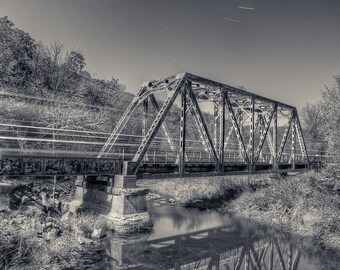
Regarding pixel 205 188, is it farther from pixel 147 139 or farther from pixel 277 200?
pixel 147 139

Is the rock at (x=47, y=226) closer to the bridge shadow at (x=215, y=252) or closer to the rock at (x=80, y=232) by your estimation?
the rock at (x=80, y=232)

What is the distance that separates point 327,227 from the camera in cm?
1655

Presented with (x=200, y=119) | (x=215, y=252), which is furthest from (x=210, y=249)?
(x=200, y=119)

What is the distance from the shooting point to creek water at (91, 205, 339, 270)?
12461mm

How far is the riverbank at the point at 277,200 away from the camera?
17219mm

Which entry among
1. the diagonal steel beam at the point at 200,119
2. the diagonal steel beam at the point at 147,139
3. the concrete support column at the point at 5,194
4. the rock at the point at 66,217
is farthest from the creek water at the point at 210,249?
the concrete support column at the point at 5,194

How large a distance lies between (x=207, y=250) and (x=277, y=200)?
31.3 ft

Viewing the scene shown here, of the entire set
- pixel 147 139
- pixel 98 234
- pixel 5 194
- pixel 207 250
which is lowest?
pixel 207 250

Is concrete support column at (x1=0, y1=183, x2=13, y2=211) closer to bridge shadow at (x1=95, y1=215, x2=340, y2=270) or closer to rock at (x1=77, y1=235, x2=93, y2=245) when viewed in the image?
rock at (x1=77, y1=235, x2=93, y2=245)

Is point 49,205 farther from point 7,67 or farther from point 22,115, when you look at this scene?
point 7,67

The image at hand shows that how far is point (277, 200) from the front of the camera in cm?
2173

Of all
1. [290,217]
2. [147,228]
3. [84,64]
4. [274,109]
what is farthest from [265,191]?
[84,64]

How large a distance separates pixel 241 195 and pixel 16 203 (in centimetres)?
1784

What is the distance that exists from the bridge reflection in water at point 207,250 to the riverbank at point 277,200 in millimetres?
1881
